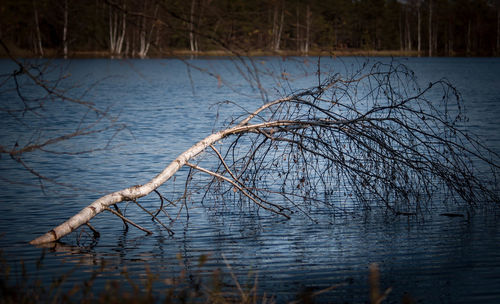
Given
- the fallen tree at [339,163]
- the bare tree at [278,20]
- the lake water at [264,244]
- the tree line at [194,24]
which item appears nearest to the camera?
the bare tree at [278,20]

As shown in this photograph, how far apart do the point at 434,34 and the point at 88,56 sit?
57.0 meters

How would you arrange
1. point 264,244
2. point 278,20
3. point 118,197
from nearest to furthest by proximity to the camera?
point 278,20 → point 118,197 → point 264,244

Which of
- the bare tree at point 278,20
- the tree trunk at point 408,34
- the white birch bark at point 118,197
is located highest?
the tree trunk at point 408,34

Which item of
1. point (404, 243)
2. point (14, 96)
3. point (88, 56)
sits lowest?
point (404, 243)

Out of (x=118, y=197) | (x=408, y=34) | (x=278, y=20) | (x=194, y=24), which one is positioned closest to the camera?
(x=194, y=24)

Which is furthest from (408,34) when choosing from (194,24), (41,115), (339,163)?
(194,24)

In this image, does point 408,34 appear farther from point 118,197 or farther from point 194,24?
point 194,24

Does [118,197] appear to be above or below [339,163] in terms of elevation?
below

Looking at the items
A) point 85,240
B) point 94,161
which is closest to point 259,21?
point 85,240

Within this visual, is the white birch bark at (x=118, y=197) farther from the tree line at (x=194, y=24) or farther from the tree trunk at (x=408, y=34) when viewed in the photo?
the tree trunk at (x=408, y=34)

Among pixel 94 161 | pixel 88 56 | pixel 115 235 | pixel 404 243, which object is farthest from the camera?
pixel 88 56

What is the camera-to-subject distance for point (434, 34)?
99.2 m

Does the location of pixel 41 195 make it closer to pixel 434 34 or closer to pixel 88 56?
pixel 88 56

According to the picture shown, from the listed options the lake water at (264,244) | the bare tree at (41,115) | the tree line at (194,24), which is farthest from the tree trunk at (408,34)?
the tree line at (194,24)
